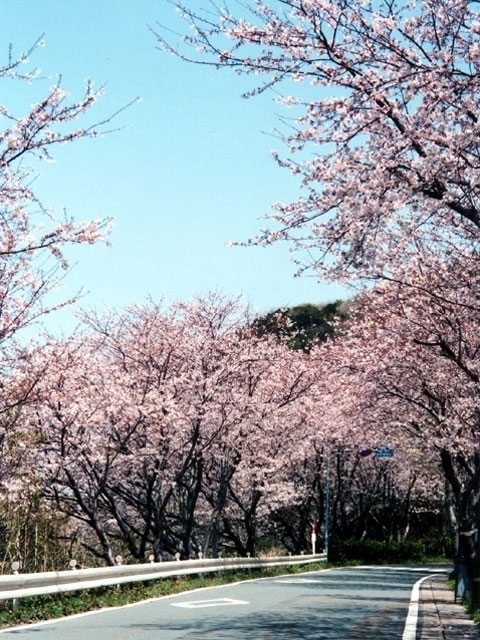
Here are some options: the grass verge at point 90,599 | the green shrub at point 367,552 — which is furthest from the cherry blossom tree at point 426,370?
the green shrub at point 367,552

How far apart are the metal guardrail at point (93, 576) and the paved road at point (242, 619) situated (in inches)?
27.2

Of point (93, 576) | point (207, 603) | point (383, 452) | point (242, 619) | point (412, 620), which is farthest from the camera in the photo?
point (383, 452)

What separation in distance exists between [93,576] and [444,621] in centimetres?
610

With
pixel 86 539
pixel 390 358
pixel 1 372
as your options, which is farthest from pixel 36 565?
pixel 86 539

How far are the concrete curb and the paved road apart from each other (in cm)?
40

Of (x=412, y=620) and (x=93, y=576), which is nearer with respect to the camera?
(x=412, y=620)

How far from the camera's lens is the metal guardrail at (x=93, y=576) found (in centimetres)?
1252

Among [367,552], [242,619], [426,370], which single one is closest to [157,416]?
[426,370]

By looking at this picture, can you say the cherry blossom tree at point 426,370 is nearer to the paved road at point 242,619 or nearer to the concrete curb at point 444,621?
the concrete curb at point 444,621

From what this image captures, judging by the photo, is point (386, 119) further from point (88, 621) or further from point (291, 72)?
point (88, 621)

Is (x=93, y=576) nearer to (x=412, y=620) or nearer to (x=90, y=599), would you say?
(x=90, y=599)

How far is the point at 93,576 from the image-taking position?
619 inches

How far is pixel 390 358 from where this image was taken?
2364cm

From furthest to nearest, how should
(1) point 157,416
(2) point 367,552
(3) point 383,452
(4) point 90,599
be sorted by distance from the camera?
(2) point 367,552 < (3) point 383,452 < (1) point 157,416 < (4) point 90,599
